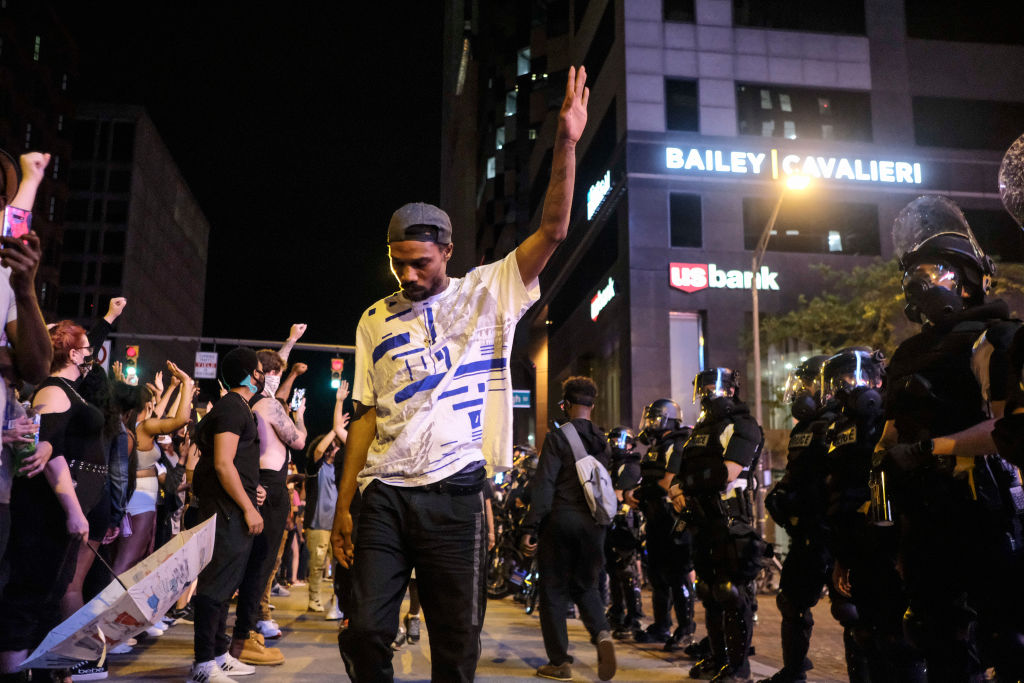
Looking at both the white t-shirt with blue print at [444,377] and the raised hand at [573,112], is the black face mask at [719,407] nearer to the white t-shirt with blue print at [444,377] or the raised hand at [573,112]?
the white t-shirt with blue print at [444,377]

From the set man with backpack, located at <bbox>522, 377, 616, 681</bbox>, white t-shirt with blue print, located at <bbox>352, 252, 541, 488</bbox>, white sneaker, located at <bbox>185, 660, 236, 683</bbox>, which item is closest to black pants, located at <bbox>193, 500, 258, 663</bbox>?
white sneaker, located at <bbox>185, 660, 236, 683</bbox>

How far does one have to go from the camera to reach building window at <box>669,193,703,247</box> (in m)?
33.1

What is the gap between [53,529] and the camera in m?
4.50

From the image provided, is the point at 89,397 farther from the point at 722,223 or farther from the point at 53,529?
the point at 722,223

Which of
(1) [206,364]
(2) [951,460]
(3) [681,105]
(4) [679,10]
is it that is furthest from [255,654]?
(1) [206,364]

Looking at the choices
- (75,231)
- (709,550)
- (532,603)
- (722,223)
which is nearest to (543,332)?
(722,223)

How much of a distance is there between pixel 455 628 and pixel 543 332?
50734 mm

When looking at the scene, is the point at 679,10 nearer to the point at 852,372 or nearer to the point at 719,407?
the point at 719,407

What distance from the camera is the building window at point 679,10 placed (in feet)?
112

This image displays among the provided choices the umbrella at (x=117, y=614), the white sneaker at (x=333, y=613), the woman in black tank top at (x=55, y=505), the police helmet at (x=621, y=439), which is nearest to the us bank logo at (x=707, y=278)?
the police helmet at (x=621, y=439)

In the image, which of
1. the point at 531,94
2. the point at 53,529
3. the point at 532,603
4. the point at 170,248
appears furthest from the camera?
the point at 170,248

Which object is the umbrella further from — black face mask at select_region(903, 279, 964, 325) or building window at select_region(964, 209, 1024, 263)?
building window at select_region(964, 209, 1024, 263)

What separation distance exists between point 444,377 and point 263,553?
389 centimetres

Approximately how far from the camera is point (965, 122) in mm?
35688
